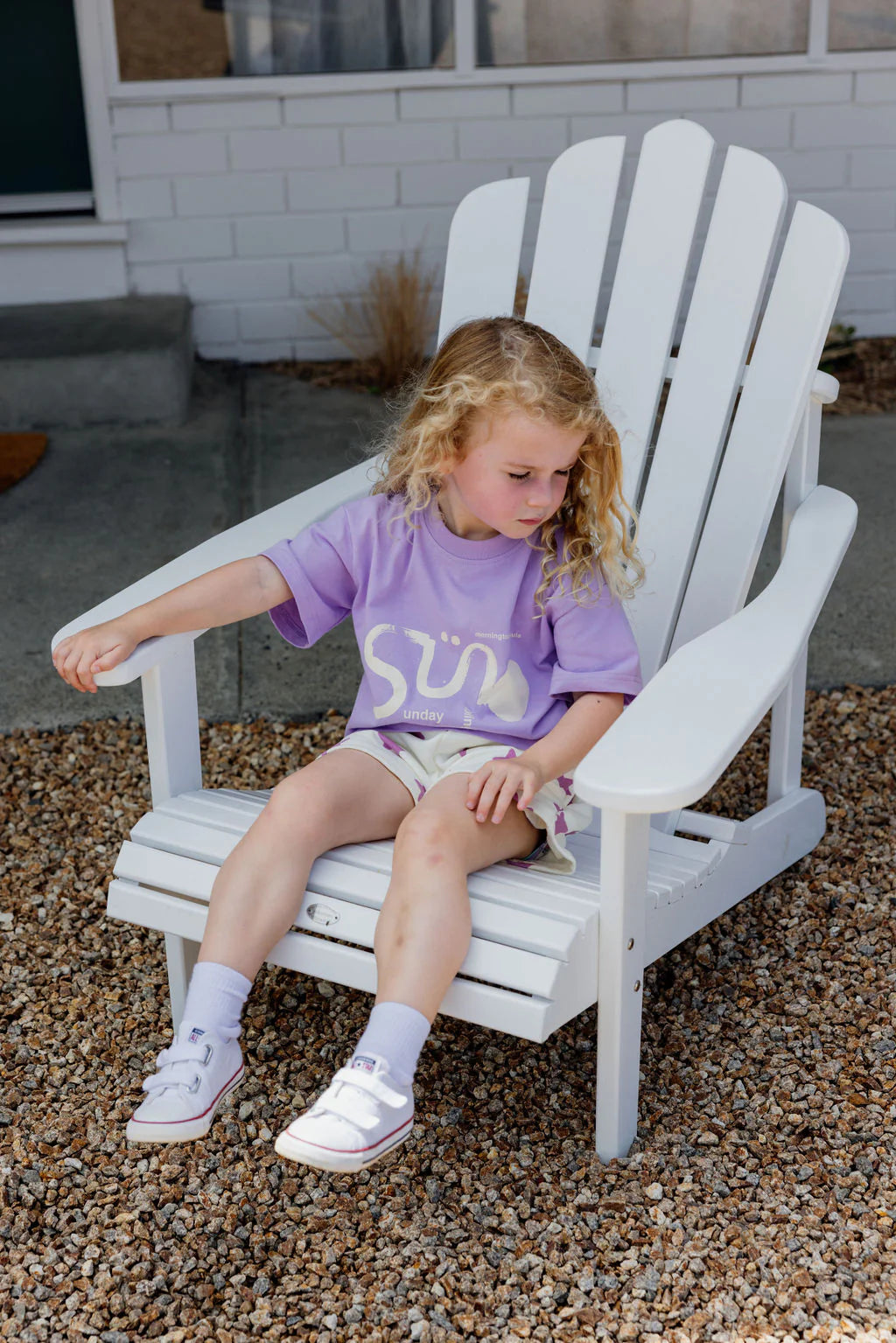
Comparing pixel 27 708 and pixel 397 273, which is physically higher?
pixel 397 273

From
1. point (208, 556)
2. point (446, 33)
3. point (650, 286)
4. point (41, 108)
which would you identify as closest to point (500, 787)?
point (208, 556)

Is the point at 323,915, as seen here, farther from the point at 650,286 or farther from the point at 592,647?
the point at 650,286

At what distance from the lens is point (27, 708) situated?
9.89 ft

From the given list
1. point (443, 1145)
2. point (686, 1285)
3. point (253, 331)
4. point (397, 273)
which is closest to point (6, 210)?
point (253, 331)

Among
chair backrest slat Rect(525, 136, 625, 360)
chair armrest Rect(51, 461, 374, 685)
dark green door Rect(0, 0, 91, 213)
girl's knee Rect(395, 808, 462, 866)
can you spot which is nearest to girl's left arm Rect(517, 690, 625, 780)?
girl's knee Rect(395, 808, 462, 866)

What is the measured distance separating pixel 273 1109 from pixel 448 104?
13.1 feet

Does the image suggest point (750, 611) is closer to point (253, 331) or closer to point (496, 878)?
point (496, 878)

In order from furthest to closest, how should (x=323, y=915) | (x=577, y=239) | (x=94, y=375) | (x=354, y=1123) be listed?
(x=94, y=375) → (x=577, y=239) → (x=323, y=915) → (x=354, y=1123)

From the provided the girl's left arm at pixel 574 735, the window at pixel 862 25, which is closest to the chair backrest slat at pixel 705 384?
the girl's left arm at pixel 574 735

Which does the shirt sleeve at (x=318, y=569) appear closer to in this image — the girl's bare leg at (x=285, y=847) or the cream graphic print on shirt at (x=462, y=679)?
the cream graphic print on shirt at (x=462, y=679)

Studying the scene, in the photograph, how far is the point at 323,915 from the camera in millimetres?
1705

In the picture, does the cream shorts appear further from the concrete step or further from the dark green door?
the dark green door

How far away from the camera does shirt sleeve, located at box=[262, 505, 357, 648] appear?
1920 mm

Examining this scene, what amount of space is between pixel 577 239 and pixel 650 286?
0.17m
